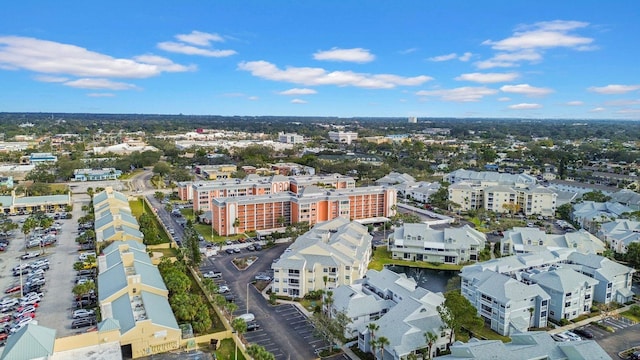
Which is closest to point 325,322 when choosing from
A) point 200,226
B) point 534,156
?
point 200,226

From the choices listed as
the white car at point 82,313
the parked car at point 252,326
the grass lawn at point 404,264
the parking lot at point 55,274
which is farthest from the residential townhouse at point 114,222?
the grass lawn at point 404,264

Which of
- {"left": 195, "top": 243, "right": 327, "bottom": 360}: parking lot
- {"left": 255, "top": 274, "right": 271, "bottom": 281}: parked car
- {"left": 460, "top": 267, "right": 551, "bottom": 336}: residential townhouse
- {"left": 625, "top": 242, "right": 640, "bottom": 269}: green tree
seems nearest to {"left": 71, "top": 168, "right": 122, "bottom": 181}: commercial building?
{"left": 195, "top": 243, "right": 327, "bottom": 360}: parking lot

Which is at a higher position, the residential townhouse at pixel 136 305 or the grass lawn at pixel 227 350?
the residential townhouse at pixel 136 305

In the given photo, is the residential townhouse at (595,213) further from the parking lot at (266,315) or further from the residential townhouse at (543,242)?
the parking lot at (266,315)

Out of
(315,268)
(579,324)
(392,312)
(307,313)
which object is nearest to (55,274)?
(315,268)

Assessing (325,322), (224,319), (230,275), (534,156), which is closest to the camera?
(325,322)

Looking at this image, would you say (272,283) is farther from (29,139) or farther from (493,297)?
(29,139)
